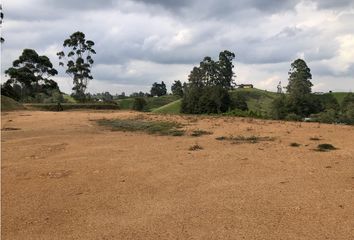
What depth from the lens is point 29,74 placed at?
71188 millimetres

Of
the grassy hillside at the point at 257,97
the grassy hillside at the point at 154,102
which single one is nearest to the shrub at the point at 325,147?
the grassy hillside at the point at 257,97

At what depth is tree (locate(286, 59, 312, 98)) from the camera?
84.4 metres

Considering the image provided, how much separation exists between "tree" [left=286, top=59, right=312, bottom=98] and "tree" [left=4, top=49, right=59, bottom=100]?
45598 millimetres

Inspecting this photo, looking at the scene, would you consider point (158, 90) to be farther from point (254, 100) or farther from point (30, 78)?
point (30, 78)

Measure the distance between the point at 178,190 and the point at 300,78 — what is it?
82007 millimetres

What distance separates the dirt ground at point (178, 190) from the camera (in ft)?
19.1

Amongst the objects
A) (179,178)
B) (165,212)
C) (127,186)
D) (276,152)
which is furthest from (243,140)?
(165,212)

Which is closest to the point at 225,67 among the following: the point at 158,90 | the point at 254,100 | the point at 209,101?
the point at 254,100

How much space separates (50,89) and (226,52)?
119ft

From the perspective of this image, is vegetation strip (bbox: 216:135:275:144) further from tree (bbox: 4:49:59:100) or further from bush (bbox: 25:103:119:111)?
tree (bbox: 4:49:59:100)

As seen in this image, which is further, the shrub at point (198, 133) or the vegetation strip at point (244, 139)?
the shrub at point (198, 133)

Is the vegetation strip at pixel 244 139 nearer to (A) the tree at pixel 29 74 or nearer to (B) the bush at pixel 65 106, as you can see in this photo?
(B) the bush at pixel 65 106

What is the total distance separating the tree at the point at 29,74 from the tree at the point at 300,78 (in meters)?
45.6

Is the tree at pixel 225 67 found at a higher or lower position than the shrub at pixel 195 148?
higher
